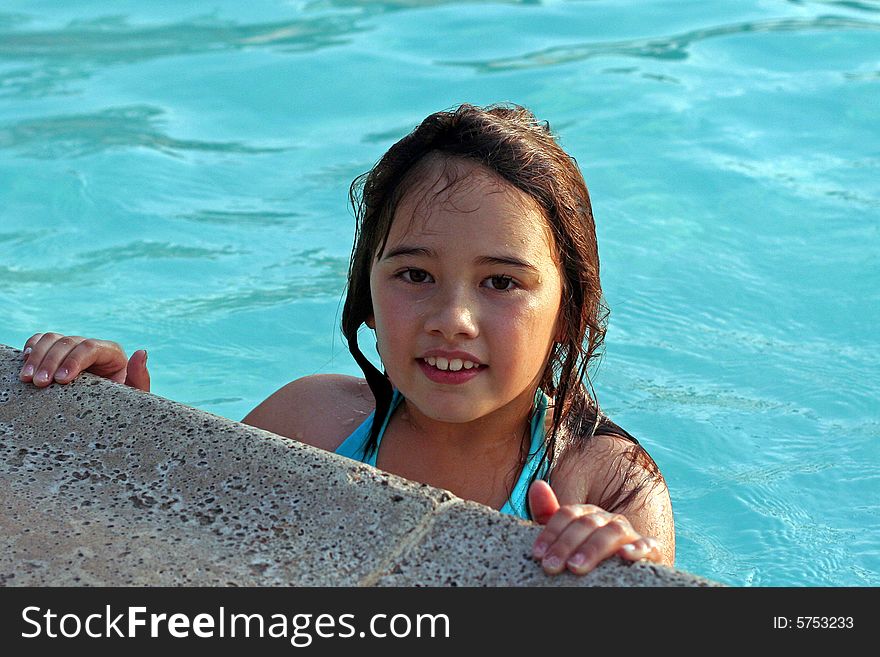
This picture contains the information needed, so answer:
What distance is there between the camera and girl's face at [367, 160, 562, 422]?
2.53 meters

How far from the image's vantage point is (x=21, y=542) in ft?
6.86

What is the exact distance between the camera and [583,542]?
1930 mm

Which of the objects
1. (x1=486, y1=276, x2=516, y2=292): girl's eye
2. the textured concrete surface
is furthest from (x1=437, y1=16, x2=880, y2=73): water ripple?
the textured concrete surface

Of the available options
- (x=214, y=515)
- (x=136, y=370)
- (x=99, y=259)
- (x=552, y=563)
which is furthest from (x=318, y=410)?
(x=99, y=259)

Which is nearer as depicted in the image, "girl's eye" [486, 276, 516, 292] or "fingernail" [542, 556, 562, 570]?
"fingernail" [542, 556, 562, 570]

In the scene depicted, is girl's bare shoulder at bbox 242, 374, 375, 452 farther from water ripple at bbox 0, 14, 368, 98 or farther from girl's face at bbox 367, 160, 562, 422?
water ripple at bbox 0, 14, 368, 98

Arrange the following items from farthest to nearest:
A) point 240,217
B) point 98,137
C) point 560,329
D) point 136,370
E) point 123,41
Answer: point 123,41 → point 98,137 → point 240,217 → point 136,370 → point 560,329

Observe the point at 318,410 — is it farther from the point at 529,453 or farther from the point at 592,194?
the point at 592,194

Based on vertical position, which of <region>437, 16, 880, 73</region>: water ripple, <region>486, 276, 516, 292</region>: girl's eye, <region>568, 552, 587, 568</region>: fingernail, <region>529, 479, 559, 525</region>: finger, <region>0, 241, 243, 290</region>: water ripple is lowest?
<region>568, 552, 587, 568</region>: fingernail

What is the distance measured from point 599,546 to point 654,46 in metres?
5.99

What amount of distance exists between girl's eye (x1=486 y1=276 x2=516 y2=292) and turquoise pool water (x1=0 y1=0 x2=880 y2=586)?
4.97 feet

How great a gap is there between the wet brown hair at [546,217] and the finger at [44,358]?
0.70m

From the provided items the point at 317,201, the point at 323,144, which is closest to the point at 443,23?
the point at 323,144

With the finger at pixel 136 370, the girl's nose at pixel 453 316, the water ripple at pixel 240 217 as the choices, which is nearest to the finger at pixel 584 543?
the girl's nose at pixel 453 316
